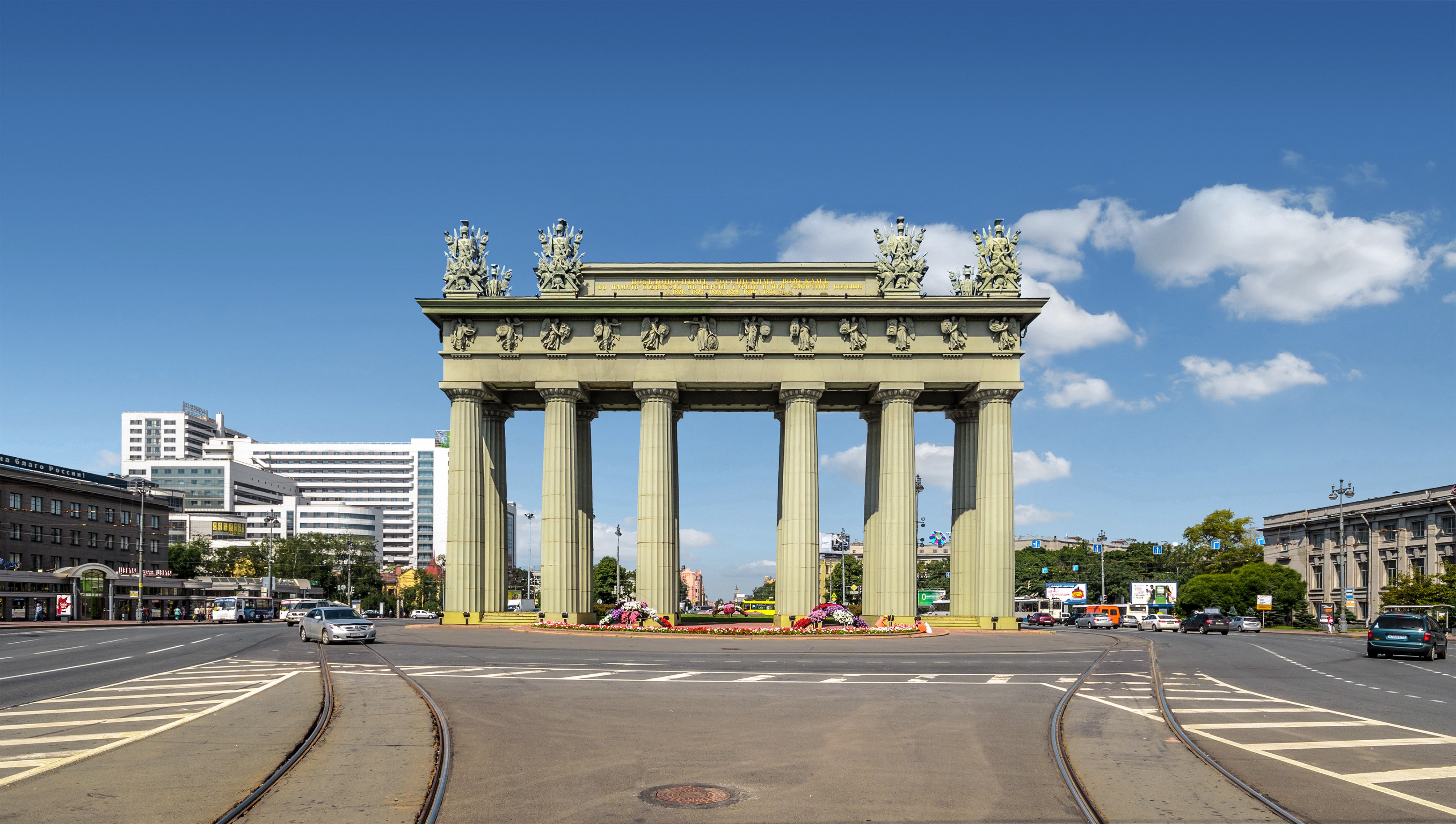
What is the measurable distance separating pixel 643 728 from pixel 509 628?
40776mm

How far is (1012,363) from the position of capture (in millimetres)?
58031

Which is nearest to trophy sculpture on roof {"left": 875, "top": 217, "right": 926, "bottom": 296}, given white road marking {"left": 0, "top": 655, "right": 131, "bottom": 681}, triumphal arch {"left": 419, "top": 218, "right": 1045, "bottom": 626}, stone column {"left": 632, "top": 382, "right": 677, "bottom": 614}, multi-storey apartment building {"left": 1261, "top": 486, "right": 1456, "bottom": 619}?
triumphal arch {"left": 419, "top": 218, "right": 1045, "bottom": 626}

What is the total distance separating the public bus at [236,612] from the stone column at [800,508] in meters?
56.6

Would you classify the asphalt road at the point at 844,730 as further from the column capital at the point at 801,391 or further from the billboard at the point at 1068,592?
the billboard at the point at 1068,592

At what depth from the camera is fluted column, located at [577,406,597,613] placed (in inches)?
2339

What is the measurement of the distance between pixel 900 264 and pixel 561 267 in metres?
18.6

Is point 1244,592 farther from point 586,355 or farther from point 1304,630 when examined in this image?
point 586,355

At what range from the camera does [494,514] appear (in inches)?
2426

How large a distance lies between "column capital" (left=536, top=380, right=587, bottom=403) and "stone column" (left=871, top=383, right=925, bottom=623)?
1637 centimetres

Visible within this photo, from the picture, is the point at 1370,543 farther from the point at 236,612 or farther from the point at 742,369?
the point at 236,612

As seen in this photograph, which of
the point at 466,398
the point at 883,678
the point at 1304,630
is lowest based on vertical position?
the point at 1304,630

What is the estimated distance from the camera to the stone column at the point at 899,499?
57.7 m

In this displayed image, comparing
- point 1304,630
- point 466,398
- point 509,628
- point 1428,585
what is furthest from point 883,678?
point 1428,585

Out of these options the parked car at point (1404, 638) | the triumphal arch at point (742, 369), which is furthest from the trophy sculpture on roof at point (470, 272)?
the parked car at point (1404, 638)
